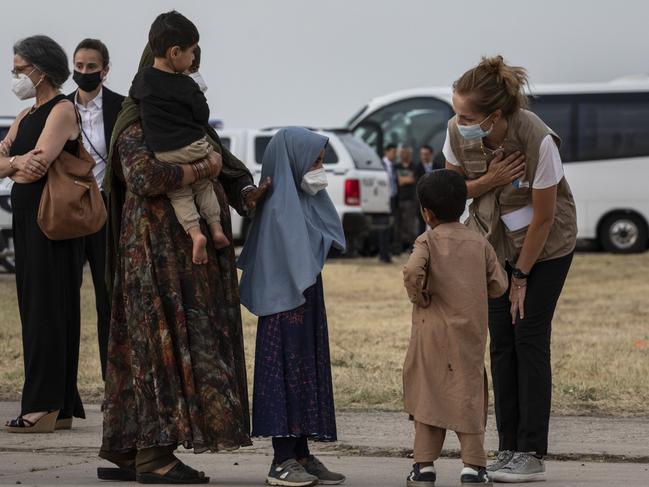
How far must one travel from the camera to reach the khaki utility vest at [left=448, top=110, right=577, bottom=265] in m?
6.02

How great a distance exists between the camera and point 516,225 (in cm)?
613

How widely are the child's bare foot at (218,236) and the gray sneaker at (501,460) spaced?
1.41 meters

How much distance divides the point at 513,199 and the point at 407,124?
20.6 metres

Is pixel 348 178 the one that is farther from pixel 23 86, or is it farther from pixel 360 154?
pixel 23 86

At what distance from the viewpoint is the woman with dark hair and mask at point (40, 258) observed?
7129 mm

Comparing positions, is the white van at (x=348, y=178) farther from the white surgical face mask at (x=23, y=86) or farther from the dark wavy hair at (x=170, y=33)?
the dark wavy hair at (x=170, y=33)

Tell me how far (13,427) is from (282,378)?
6.68 feet

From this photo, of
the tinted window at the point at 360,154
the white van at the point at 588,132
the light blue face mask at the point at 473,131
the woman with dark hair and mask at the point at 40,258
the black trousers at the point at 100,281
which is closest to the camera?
the light blue face mask at the point at 473,131

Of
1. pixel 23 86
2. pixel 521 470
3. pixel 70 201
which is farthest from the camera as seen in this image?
pixel 23 86

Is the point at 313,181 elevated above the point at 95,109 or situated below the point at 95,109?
below

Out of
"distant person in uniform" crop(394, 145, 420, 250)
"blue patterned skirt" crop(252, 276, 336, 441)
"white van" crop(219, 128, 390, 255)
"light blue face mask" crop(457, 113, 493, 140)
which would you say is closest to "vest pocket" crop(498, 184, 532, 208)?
"light blue face mask" crop(457, 113, 493, 140)

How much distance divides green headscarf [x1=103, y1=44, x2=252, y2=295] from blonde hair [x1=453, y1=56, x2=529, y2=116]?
0.90 meters

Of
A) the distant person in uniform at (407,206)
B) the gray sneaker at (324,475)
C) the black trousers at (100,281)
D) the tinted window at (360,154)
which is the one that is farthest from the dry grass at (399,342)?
the distant person in uniform at (407,206)

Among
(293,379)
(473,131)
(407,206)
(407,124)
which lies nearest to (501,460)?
(293,379)
